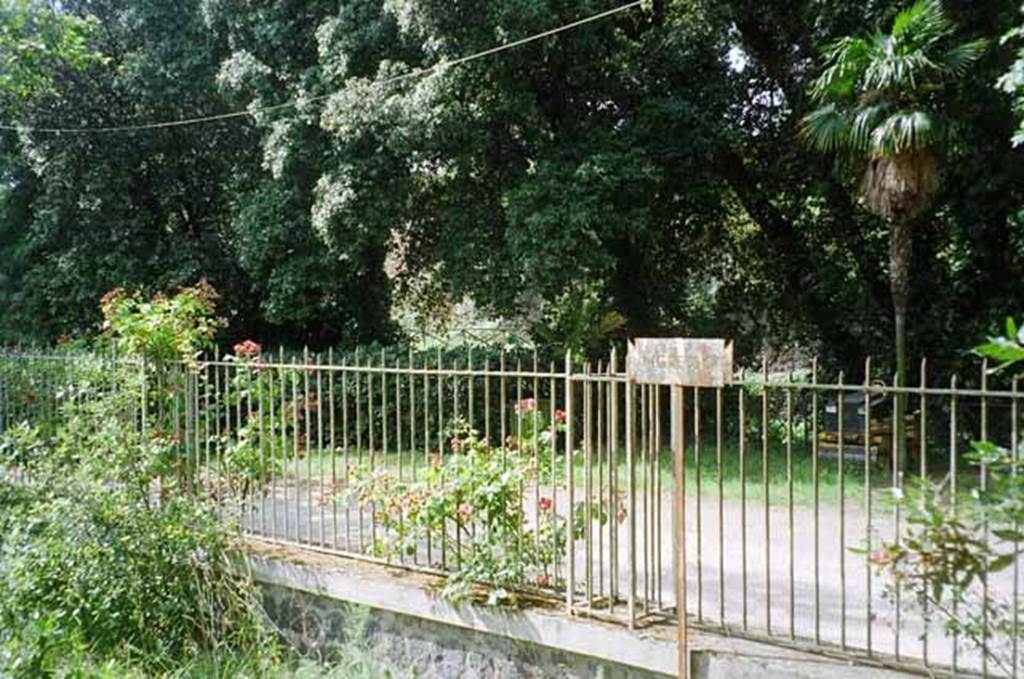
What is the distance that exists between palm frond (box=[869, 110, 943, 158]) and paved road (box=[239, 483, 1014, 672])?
4.01 m

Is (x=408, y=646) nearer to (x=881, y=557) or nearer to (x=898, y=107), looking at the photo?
(x=881, y=557)

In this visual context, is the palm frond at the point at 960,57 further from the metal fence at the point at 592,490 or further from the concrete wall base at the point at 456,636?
the concrete wall base at the point at 456,636

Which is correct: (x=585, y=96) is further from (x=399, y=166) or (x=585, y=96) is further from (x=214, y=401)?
(x=214, y=401)

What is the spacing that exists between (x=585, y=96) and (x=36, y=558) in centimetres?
1044

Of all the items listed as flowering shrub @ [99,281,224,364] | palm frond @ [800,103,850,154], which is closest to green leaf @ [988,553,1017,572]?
flowering shrub @ [99,281,224,364]

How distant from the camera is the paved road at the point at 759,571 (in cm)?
425

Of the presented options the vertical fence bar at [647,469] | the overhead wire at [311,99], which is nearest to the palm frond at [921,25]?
the overhead wire at [311,99]

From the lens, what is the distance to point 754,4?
13.4 m

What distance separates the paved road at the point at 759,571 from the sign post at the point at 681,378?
31cm

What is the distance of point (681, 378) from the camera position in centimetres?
417

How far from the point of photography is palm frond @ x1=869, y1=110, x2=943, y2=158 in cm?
930

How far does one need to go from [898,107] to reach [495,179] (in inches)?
246

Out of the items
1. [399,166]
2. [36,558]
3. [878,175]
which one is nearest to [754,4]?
[878,175]

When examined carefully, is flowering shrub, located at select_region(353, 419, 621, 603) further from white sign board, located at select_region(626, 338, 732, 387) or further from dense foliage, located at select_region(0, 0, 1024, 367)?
dense foliage, located at select_region(0, 0, 1024, 367)
